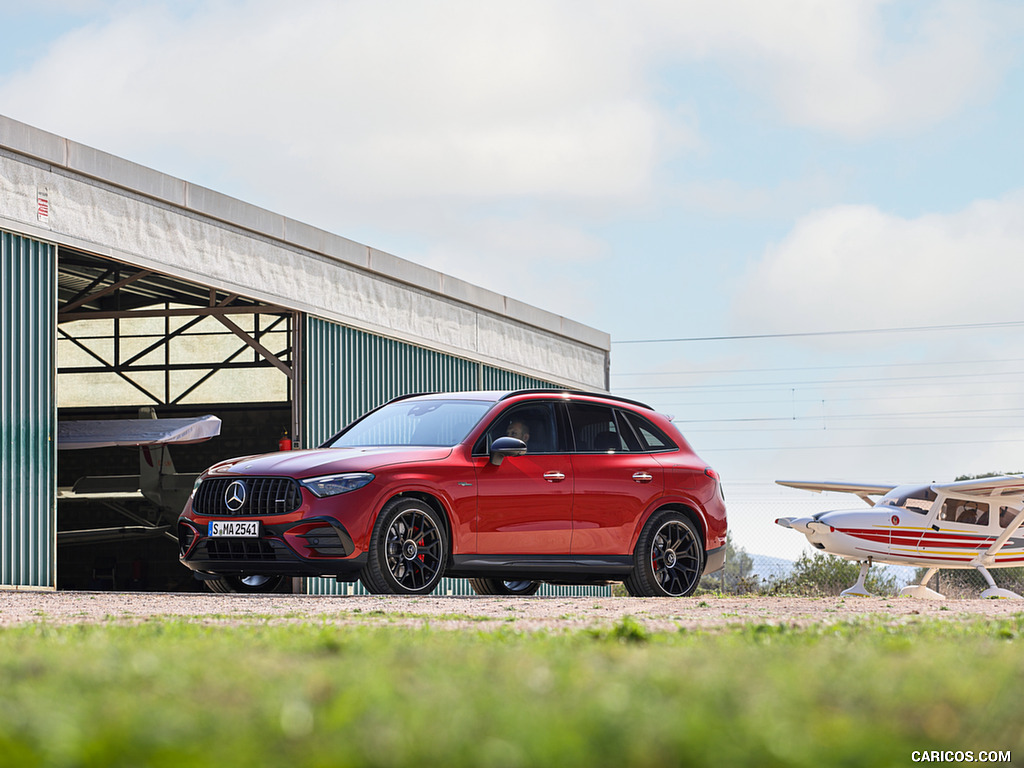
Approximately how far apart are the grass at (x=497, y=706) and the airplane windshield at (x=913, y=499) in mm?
20451

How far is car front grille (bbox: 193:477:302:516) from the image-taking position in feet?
28.9

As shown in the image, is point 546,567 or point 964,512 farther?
point 964,512

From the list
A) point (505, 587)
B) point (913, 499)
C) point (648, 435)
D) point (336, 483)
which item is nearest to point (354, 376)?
point (505, 587)

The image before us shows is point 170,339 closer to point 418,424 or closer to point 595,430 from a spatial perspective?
point 418,424

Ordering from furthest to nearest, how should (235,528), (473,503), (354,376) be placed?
1. (354,376)
2. (473,503)
3. (235,528)

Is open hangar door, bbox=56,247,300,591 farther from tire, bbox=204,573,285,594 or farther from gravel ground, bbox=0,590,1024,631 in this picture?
gravel ground, bbox=0,590,1024,631

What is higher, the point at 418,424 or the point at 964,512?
the point at 418,424

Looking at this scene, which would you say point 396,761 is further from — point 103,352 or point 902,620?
point 103,352

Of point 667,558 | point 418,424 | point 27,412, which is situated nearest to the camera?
point 418,424

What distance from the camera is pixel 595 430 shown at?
34.6ft

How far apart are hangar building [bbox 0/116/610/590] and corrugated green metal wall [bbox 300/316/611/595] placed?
36mm

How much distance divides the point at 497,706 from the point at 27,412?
1159cm

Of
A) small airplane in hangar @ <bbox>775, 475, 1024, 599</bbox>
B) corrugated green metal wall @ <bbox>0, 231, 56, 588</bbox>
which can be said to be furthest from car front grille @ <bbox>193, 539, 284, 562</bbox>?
small airplane in hangar @ <bbox>775, 475, 1024, 599</bbox>

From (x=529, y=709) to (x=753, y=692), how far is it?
1.70 feet
